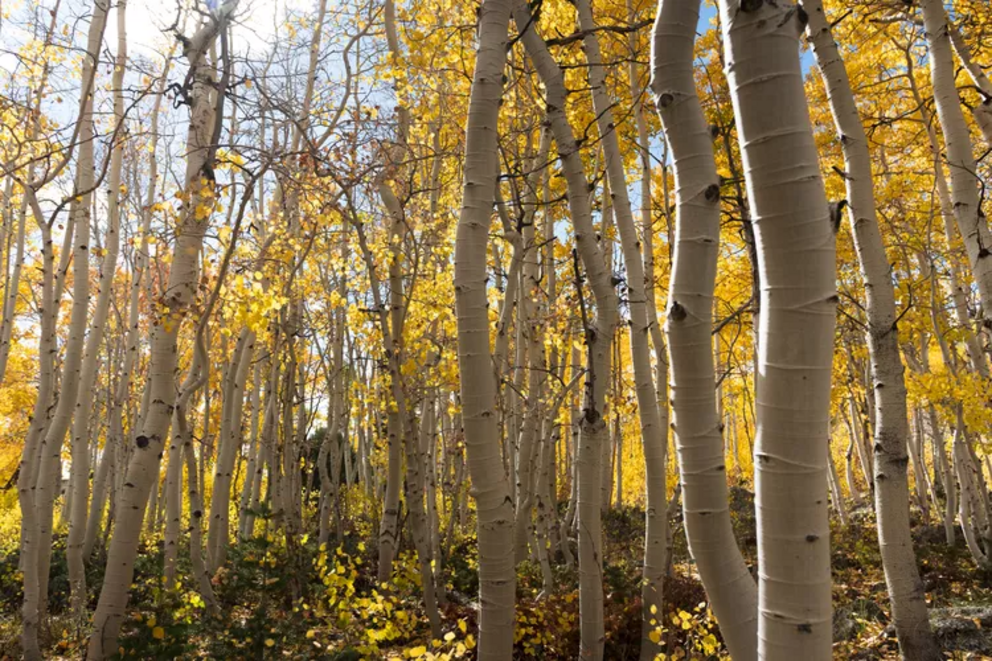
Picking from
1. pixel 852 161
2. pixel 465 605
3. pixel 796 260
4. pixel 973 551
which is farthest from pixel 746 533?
pixel 796 260

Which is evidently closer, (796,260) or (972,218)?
(796,260)

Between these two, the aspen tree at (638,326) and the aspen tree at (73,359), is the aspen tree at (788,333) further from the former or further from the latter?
the aspen tree at (73,359)

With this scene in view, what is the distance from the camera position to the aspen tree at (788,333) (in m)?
0.98

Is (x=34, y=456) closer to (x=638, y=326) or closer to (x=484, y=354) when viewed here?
(x=484, y=354)

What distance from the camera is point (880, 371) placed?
3.34m

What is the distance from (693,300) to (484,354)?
99 centimetres

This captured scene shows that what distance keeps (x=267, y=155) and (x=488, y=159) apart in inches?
64.2

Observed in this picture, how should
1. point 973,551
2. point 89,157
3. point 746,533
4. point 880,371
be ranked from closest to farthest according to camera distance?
1. point 880,371
2. point 89,157
3. point 973,551
4. point 746,533

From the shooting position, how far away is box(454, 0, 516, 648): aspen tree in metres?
2.24

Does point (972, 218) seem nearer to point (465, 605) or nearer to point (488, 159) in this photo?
point (488, 159)

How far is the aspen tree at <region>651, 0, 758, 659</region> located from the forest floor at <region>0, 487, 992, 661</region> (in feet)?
5.48

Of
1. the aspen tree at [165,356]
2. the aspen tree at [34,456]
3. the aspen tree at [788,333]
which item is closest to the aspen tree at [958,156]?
the aspen tree at [788,333]

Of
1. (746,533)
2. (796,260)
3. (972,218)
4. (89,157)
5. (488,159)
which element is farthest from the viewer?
(746,533)

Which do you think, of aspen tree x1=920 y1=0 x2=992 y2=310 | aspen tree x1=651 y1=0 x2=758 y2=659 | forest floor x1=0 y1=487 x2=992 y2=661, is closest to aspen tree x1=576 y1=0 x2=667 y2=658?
forest floor x1=0 y1=487 x2=992 y2=661
